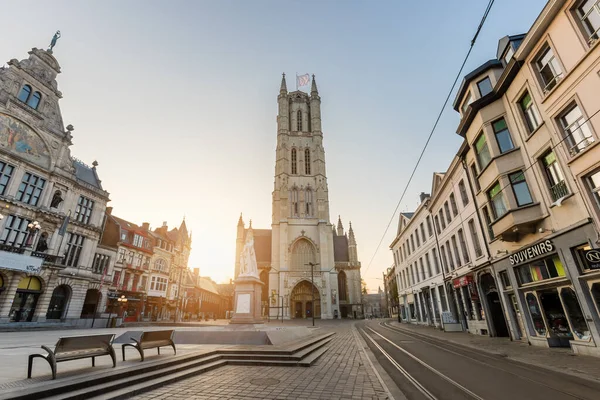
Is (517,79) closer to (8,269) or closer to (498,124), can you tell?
(498,124)

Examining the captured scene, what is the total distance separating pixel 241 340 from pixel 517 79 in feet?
53.9

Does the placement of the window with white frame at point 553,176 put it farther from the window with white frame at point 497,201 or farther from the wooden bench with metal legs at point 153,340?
the wooden bench with metal legs at point 153,340

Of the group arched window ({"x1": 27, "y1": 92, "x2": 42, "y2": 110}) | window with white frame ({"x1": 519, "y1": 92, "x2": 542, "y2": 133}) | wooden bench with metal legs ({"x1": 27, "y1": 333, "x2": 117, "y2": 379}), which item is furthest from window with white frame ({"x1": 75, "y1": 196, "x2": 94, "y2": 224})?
window with white frame ({"x1": 519, "y1": 92, "x2": 542, "y2": 133})

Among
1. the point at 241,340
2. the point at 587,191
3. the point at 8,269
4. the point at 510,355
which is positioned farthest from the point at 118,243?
the point at 587,191

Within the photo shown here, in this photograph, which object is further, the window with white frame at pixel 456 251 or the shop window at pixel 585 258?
the window with white frame at pixel 456 251

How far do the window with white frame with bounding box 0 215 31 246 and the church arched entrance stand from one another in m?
37.2

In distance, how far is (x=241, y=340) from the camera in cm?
1070

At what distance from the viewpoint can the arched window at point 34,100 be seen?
25.5 meters

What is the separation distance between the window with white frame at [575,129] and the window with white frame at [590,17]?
2217 millimetres

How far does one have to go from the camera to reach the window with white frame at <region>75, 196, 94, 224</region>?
2823 cm

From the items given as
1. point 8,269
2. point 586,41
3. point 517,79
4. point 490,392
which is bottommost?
point 490,392

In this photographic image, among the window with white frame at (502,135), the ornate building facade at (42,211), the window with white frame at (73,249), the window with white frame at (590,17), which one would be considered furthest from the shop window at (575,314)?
the window with white frame at (73,249)

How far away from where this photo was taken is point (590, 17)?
31.0ft

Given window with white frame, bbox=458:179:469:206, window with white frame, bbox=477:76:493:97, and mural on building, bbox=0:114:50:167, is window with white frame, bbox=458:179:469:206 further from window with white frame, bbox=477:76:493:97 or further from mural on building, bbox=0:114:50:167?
mural on building, bbox=0:114:50:167
